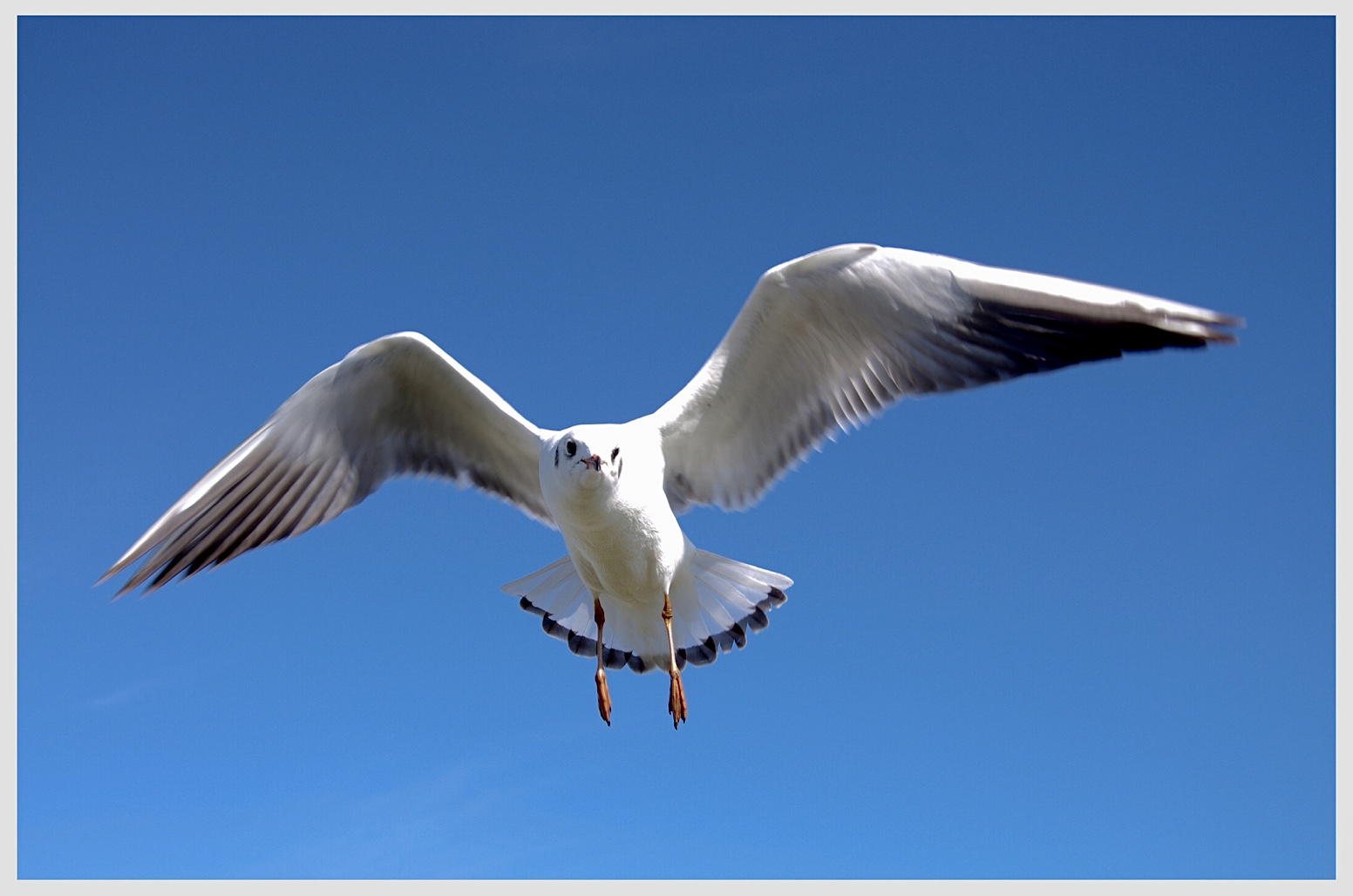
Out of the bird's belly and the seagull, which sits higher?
the seagull

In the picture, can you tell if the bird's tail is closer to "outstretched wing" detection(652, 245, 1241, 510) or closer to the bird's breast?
the bird's breast

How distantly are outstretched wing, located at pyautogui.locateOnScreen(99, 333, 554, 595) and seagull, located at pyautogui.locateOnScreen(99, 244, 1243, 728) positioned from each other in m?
0.01

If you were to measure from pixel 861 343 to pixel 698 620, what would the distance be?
1.80 meters

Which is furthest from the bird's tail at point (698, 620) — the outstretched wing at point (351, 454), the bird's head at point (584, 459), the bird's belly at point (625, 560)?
the bird's head at point (584, 459)

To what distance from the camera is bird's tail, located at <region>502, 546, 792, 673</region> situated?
7.09 m

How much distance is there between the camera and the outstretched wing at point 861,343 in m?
5.80

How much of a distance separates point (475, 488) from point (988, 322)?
9.89 feet

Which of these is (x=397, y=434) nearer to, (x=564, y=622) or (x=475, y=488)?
(x=475, y=488)

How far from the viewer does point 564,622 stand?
725cm

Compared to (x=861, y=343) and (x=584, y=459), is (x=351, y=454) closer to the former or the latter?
(x=584, y=459)

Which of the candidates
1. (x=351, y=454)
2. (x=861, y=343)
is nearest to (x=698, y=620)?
(x=861, y=343)

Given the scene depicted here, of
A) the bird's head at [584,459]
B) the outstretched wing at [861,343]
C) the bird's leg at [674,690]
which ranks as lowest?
the bird's leg at [674,690]

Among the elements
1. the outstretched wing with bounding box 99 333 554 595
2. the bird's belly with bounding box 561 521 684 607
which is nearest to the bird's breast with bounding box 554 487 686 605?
the bird's belly with bounding box 561 521 684 607

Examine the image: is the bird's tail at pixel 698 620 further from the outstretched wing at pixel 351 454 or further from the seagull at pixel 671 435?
the outstretched wing at pixel 351 454
